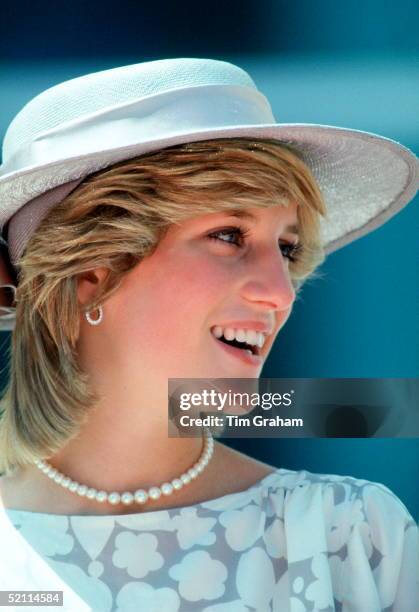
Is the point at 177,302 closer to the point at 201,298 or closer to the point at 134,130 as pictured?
the point at 201,298

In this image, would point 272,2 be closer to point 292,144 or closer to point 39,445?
point 292,144

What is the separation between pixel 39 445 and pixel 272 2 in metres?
0.75

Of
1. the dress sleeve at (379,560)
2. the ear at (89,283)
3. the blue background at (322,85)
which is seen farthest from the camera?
the blue background at (322,85)

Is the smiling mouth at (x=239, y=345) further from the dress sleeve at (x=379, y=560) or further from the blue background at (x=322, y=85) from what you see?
the blue background at (x=322, y=85)

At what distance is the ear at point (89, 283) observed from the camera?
1239 mm

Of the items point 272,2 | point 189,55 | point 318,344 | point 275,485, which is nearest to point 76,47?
point 189,55

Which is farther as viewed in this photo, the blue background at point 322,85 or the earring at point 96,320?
the blue background at point 322,85

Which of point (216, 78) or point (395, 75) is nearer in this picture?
point (216, 78)

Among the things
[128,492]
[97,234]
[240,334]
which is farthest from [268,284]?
[128,492]

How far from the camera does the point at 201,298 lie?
46.4 inches

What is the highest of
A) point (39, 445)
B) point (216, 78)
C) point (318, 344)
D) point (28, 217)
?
point (216, 78)

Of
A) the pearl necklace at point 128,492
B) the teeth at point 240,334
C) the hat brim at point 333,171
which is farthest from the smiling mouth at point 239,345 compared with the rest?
the hat brim at point 333,171

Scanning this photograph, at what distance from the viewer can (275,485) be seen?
1.25 meters

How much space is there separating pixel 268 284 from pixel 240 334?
7 centimetres
